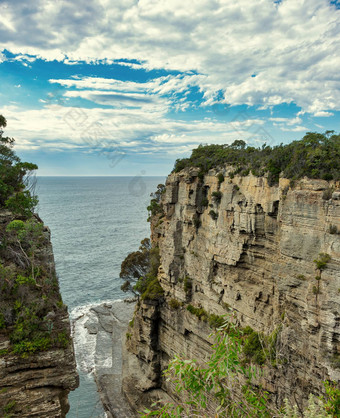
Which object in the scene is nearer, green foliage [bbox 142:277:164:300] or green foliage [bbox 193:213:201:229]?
green foliage [bbox 193:213:201:229]

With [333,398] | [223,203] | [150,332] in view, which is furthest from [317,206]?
[150,332]

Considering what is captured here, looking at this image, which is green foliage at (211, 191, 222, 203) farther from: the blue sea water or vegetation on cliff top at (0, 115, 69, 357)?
the blue sea water

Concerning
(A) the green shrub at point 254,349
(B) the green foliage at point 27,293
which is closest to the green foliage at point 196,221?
(A) the green shrub at point 254,349

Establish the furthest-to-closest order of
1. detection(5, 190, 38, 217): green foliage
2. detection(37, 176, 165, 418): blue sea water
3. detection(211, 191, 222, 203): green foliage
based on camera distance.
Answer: detection(37, 176, 165, 418): blue sea water → detection(211, 191, 222, 203): green foliage → detection(5, 190, 38, 217): green foliage

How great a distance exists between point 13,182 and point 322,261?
2246 centimetres

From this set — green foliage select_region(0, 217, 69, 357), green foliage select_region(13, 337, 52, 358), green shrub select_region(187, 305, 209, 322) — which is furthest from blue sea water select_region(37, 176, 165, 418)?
green foliage select_region(13, 337, 52, 358)

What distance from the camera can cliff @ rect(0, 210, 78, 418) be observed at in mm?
13578

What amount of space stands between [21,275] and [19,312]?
2403 mm

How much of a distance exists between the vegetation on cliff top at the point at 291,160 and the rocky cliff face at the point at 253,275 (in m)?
0.82

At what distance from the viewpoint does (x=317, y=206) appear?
22391mm

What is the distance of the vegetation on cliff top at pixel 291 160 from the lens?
23.5 meters

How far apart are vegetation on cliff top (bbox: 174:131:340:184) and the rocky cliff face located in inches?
32.4

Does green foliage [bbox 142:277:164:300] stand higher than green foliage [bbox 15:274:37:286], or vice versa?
green foliage [bbox 15:274:37:286]

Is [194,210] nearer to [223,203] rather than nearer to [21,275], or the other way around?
[223,203]
